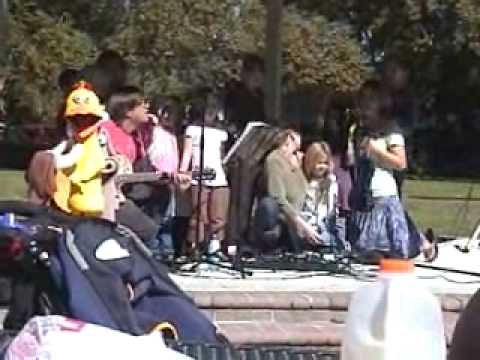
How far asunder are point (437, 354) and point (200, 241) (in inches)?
297

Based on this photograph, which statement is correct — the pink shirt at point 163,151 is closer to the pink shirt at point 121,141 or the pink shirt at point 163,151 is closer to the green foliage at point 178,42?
the pink shirt at point 121,141

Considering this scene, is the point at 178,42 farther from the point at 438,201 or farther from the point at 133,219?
the point at 133,219

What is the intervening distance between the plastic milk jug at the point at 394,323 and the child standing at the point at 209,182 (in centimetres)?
721

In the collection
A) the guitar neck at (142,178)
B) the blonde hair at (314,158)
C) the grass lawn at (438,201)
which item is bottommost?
the grass lawn at (438,201)

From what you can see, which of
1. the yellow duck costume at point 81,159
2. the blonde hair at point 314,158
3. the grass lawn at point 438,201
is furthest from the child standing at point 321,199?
the grass lawn at point 438,201

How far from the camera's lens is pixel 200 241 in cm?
967

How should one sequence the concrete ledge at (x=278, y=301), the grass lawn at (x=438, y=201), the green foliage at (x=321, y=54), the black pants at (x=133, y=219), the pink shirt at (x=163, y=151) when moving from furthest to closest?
the green foliage at (x=321, y=54), the grass lawn at (x=438, y=201), the pink shirt at (x=163, y=151), the concrete ledge at (x=278, y=301), the black pants at (x=133, y=219)

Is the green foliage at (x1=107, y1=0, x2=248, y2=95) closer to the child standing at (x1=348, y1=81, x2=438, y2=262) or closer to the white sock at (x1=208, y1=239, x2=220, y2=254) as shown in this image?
the white sock at (x1=208, y1=239, x2=220, y2=254)

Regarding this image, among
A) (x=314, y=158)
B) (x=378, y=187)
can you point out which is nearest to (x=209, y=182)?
(x=314, y=158)

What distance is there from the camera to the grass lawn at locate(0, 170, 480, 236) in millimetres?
17469

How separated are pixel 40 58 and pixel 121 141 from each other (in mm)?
25773

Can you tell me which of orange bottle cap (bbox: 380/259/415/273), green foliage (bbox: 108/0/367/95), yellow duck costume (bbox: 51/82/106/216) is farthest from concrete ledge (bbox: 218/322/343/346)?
green foliage (bbox: 108/0/367/95)

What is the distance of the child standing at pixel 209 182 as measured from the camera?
374 inches

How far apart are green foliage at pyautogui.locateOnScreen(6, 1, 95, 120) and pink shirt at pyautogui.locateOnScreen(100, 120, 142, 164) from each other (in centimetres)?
2375
